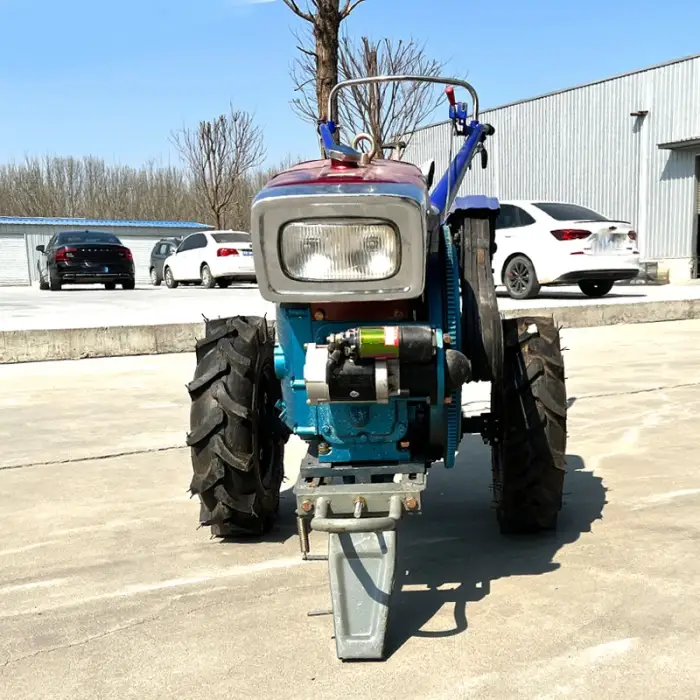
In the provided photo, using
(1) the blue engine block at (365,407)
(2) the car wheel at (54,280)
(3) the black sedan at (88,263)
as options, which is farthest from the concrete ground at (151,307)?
(1) the blue engine block at (365,407)

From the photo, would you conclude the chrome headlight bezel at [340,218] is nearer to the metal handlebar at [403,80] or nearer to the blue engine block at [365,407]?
the blue engine block at [365,407]

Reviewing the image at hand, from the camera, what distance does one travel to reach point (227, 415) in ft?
10.2

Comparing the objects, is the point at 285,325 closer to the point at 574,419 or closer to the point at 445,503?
the point at 445,503

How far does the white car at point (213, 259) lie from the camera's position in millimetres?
17172

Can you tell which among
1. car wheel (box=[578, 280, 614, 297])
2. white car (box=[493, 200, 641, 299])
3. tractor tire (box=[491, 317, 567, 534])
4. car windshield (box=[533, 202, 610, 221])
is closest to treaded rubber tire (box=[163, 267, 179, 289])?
white car (box=[493, 200, 641, 299])

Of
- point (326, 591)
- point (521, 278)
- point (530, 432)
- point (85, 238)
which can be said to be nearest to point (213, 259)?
point (85, 238)

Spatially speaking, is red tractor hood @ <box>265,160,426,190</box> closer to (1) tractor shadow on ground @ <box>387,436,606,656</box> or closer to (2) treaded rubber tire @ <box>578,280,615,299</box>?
(1) tractor shadow on ground @ <box>387,436,606,656</box>

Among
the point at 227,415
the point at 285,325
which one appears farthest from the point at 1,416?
the point at 285,325

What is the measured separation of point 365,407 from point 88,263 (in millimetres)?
16421

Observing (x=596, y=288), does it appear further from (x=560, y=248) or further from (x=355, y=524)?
(x=355, y=524)

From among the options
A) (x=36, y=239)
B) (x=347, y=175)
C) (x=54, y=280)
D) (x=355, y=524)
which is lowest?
(x=355, y=524)

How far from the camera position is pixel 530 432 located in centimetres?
303

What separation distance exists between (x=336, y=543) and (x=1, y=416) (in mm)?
4000

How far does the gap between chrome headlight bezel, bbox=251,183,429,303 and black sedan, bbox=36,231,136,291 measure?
16517 millimetres
